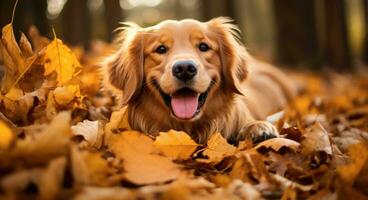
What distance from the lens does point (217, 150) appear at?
324 centimetres

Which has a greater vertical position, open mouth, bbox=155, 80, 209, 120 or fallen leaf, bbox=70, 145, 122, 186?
fallen leaf, bbox=70, 145, 122, 186

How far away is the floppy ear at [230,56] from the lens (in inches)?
167

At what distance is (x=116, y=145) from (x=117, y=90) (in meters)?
1.58

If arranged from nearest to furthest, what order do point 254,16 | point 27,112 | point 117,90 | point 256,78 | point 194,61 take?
point 27,112, point 194,61, point 117,90, point 256,78, point 254,16

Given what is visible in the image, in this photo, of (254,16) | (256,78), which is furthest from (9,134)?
(254,16)

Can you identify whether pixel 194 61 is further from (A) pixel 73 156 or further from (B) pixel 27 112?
(A) pixel 73 156

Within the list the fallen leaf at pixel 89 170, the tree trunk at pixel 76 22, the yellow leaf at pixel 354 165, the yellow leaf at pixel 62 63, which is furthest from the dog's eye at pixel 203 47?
the tree trunk at pixel 76 22

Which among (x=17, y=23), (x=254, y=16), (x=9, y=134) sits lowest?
(x=254, y=16)

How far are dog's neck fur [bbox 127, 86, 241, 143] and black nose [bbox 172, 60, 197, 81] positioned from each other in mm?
401

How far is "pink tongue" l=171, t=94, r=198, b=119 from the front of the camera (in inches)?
150

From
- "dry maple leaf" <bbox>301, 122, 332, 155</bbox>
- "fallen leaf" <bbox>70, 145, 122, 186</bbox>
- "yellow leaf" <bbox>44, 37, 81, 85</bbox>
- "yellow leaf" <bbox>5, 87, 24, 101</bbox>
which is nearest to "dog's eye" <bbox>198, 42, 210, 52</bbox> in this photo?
"yellow leaf" <bbox>44, 37, 81, 85</bbox>

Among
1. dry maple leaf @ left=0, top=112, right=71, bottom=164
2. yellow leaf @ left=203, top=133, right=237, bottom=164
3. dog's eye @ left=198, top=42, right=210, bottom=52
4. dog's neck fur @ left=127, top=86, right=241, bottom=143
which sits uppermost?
dry maple leaf @ left=0, top=112, right=71, bottom=164

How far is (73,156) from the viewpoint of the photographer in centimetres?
219

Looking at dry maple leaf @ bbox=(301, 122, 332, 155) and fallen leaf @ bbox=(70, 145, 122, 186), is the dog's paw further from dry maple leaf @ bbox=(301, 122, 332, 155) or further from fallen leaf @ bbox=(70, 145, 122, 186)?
fallen leaf @ bbox=(70, 145, 122, 186)
